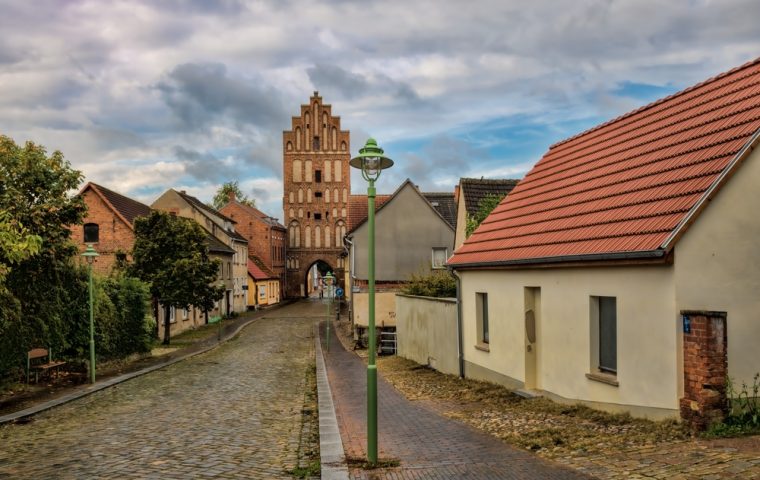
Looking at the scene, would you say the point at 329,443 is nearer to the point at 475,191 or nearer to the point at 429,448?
the point at 429,448

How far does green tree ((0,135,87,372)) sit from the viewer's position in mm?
16859

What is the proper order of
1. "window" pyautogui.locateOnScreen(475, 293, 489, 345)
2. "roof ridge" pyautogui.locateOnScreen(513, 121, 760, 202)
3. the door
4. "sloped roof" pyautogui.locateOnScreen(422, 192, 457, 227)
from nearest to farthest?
"roof ridge" pyautogui.locateOnScreen(513, 121, 760, 202)
the door
"window" pyautogui.locateOnScreen(475, 293, 489, 345)
"sloped roof" pyautogui.locateOnScreen(422, 192, 457, 227)

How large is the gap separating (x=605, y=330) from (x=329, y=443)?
4776 millimetres

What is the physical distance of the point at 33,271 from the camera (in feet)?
58.3

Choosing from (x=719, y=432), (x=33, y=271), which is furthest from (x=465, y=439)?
(x=33, y=271)

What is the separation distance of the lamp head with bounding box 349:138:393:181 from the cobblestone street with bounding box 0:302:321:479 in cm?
399

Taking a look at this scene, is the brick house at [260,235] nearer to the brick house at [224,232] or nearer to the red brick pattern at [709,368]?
the brick house at [224,232]

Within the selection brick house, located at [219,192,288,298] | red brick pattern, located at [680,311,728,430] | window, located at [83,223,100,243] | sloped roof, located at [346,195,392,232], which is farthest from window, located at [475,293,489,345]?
brick house, located at [219,192,288,298]

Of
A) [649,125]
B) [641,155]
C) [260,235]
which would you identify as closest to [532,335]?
[641,155]

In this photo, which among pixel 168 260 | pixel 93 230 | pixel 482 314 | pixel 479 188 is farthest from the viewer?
pixel 93 230

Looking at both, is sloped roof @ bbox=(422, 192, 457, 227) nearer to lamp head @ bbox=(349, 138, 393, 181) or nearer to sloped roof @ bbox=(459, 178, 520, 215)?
sloped roof @ bbox=(459, 178, 520, 215)

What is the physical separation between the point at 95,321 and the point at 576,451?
56.8ft

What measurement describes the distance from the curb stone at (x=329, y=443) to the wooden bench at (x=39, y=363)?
26.0 ft

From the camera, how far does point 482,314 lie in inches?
643
